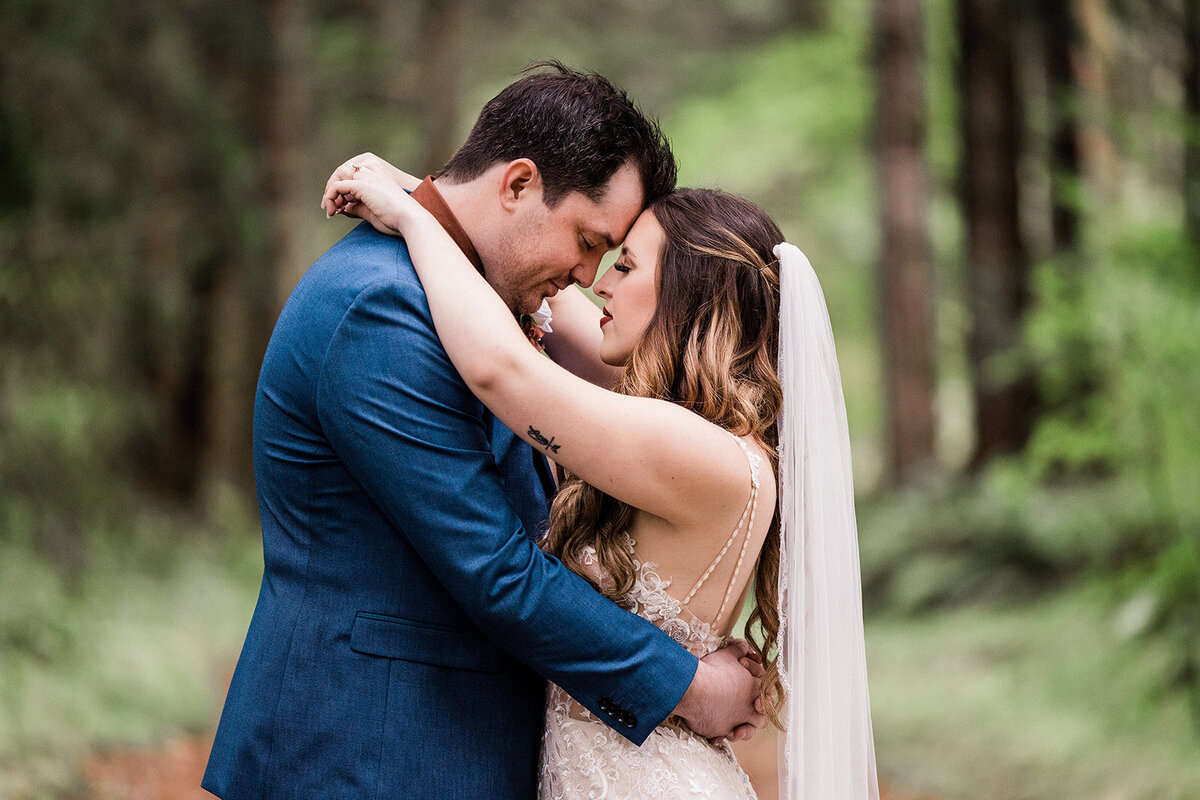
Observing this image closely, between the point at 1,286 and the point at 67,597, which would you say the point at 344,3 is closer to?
the point at 1,286

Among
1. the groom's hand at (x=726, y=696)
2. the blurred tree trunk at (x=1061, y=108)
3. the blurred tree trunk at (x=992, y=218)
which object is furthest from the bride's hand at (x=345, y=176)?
the blurred tree trunk at (x=992, y=218)

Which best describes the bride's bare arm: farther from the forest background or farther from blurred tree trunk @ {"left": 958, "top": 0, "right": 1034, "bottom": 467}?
blurred tree trunk @ {"left": 958, "top": 0, "right": 1034, "bottom": 467}

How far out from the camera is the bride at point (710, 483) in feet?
8.07

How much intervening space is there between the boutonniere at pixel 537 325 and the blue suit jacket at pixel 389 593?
1.85 ft

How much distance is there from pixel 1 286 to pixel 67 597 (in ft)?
6.45

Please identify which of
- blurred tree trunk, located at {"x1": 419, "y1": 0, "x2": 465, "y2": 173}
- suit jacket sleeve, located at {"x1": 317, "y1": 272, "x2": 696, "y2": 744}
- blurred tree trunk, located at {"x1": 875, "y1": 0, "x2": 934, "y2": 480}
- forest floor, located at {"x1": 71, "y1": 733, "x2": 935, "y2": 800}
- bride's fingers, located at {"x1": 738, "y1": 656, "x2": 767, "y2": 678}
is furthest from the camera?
blurred tree trunk, located at {"x1": 419, "y1": 0, "x2": 465, "y2": 173}

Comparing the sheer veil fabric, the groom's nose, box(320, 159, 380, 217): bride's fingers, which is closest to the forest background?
the sheer veil fabric

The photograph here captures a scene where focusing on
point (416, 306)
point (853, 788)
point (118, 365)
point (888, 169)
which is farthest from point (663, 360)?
point (888, 169)

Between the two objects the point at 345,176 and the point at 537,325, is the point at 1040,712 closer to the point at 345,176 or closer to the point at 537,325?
the point at 537,325

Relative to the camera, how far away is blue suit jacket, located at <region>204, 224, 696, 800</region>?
2.21m

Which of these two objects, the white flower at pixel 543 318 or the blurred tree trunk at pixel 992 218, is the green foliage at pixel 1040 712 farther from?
the white flower at pixel 543 318

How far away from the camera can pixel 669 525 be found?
2.57 m

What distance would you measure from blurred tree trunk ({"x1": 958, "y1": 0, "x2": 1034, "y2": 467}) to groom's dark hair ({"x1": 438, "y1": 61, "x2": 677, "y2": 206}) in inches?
295

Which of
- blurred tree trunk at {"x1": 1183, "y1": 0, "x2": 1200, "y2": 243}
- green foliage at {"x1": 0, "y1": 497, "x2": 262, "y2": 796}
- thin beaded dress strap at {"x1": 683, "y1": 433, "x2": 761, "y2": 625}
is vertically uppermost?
blurred tree trunk at {"x1": 1183, "y1": 0, "x2": 1200, "y2": 243}
